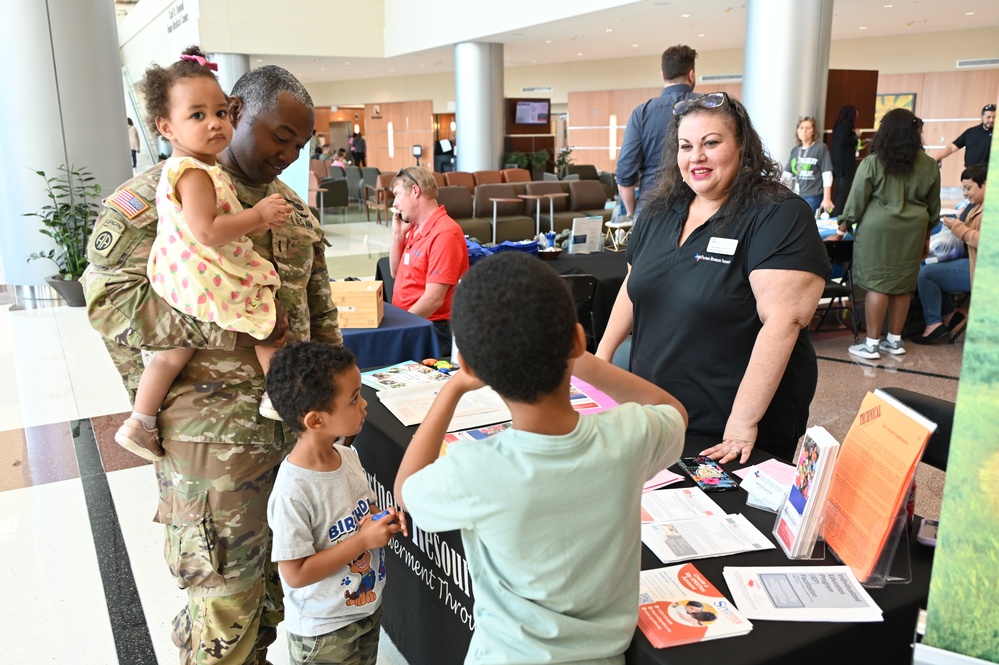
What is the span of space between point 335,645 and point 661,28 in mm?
13714

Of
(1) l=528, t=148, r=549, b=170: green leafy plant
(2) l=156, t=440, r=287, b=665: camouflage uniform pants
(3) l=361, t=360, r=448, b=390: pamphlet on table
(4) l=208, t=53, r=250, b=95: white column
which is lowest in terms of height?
(2) l=156, t=440, r=287, b=665: camouflage uniform pants

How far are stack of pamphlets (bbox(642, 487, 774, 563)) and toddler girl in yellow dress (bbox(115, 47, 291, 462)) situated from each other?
817mm

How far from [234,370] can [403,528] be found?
1.67 feet

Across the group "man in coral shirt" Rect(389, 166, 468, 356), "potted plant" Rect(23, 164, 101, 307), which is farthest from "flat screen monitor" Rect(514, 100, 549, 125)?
"man in coral shirt" Rect(389, 166, 468, 356)

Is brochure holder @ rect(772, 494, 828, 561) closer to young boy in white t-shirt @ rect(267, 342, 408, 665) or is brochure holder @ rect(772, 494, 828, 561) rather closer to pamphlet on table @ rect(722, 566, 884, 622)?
pamphlet on table @ rect(722, 566, 884, 622)

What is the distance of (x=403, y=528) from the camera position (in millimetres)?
1578

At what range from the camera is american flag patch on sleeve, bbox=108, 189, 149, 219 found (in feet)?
5.19

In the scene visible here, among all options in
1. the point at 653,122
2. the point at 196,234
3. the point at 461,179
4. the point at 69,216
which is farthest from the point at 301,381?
the point at 461,179

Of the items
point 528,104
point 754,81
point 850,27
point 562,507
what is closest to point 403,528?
point 562,507

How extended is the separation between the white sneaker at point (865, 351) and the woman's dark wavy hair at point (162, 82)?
16.5 ft

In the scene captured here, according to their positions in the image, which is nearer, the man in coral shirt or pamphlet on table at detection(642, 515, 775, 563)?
pamphlet on table at detection(642, 515, 775, 563)

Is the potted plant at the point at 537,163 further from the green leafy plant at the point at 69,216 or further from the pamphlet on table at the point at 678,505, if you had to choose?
the pamphlet on table at the point at 678,505

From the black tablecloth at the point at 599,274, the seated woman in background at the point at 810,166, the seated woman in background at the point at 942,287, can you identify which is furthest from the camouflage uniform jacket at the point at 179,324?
the seated woman in background at the point at 810,166

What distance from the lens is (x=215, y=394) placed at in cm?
166
